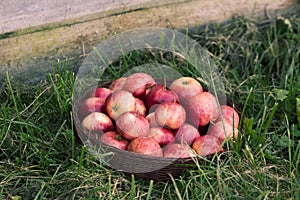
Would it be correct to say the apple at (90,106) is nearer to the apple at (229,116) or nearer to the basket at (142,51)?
the basket at (142,51)

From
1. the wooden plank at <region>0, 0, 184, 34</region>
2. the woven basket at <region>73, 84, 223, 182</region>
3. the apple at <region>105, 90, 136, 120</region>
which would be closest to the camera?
the woven basket at <region>73, 84, 223, 182</region>

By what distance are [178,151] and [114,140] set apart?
0.87 ft

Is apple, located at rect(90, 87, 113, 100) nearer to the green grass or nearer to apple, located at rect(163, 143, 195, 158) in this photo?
the green grass

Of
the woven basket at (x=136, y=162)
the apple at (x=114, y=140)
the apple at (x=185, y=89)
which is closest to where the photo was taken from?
the woven basket at (x=136, y=162)

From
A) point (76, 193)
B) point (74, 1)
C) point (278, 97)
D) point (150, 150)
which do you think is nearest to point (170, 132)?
point (150, 150)

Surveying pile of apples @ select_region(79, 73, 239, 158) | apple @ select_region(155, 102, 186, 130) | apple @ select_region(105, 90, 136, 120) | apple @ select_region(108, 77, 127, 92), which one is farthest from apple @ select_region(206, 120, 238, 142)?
apple @ select_region(108, 77, 127, 92)

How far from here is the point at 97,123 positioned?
2.37m

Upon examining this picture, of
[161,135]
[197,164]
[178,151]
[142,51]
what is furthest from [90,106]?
[142,51]

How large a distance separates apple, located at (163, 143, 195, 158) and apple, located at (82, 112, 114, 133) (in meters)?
0.28

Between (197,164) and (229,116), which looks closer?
(197,164)

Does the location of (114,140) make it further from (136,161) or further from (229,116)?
(229,116)

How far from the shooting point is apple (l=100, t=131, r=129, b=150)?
2.28 meters

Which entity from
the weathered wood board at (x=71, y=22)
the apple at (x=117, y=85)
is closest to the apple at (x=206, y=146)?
the apple at (x=117, y=85)

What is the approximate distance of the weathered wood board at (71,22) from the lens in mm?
2746
